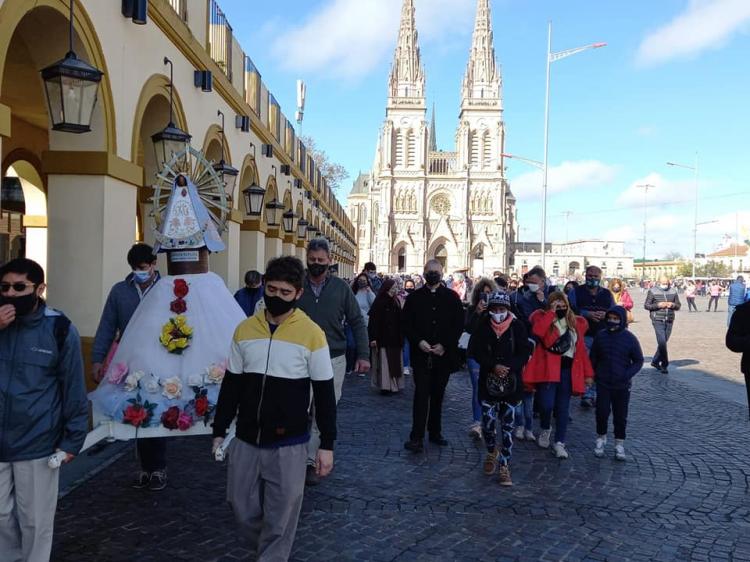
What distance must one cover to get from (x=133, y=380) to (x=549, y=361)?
13.7 ft

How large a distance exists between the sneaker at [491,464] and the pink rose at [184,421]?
2773mm

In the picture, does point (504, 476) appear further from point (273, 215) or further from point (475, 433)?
point (273, 215)

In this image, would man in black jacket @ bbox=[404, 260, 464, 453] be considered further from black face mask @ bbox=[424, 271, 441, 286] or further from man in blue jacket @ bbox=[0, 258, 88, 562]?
man in blue jacket @ bbox=[0, 258, 88, 562]

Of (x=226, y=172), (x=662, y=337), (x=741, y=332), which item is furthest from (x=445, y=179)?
(x=741, y=332)

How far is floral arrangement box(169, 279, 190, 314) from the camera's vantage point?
4.63 m

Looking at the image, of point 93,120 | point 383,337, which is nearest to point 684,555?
point 383,337

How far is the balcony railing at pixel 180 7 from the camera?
9258 mm

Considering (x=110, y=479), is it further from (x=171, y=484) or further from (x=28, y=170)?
(x=28, y=170)

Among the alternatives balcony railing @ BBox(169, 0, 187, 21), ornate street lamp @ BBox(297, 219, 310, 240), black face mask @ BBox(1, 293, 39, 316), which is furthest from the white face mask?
ornate street lamp @ BBox(297, 219, 310, 240)

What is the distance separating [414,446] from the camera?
650 centimetres

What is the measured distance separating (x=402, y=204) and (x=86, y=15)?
288 feet

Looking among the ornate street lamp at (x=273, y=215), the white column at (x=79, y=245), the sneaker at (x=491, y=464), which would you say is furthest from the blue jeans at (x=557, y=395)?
the ornate street lamp at (x=273, y=215)

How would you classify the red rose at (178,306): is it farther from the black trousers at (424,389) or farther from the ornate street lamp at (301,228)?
the ornate street lamp at (301,228)

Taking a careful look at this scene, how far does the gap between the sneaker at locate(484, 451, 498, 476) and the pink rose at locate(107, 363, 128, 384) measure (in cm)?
328
